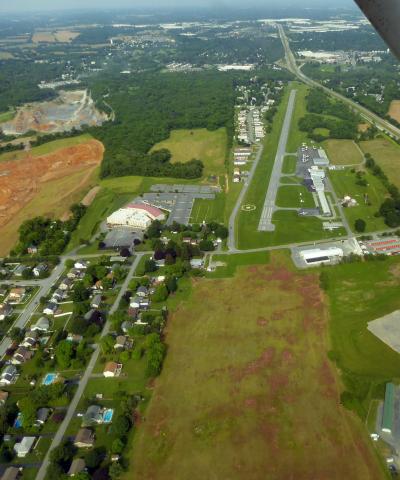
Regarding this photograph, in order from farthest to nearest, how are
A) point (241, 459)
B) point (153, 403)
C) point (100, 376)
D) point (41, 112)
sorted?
point (41, 112)
point (100, 376)
point (153, 403)
point (241, 459)

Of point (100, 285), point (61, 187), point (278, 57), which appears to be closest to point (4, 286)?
point (100, 285)

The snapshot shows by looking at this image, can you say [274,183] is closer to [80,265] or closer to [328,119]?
[80,265]

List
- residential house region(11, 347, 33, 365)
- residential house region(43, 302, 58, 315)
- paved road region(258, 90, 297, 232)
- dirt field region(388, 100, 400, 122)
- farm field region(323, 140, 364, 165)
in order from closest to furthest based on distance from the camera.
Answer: residential house region(11, 347, 33, 365) → residential house region(43, 302, 58, 315) → paved road region(258, 90, 297, 232) → farm field region(323, 140, 364, 165) → dirt field region(388, 100, 400, 122)

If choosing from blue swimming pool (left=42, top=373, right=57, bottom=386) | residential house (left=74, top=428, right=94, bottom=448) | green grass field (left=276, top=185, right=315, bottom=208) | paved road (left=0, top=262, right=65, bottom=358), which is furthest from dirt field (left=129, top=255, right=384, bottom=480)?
green grass field (left=276, top=185, right=315, bottom=208)

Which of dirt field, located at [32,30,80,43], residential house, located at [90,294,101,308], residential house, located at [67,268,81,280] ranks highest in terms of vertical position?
dirt field, located at [32,30,80,43]

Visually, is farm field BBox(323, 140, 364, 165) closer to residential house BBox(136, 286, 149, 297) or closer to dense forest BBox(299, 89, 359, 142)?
dense forest BBox(299, 89, 359, 142)

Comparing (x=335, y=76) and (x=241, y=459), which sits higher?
(x=335, y=76)

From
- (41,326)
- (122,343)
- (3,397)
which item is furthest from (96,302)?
(3,397)

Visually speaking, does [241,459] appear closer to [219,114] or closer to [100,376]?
[100,376]
